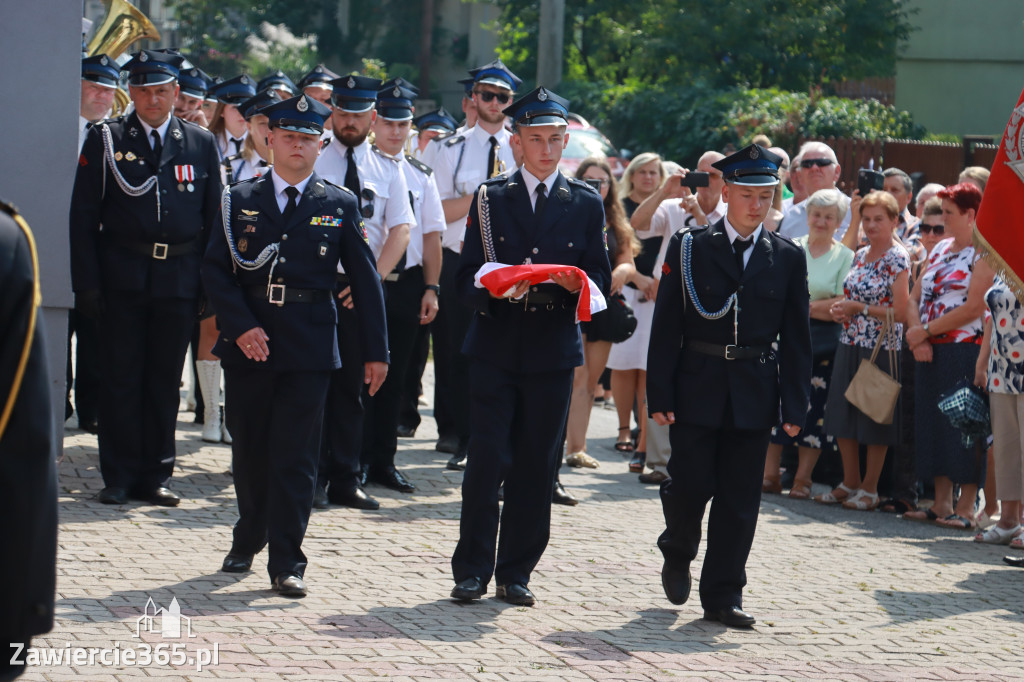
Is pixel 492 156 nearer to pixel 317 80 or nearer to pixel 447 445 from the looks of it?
pixel 317 80

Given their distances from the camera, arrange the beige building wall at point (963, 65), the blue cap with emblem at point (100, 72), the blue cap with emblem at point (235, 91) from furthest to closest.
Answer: the beige building wall at point (963, 65), the blue cap with emblem at point (235, 91), the blue cap with emblem at point (100, 72)

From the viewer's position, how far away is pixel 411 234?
30.1 feet

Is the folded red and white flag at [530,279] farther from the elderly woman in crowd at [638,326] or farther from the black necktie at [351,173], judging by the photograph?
the elderly woman in crowd at [638,326]

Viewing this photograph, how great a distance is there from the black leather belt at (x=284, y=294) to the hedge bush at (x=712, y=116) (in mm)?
14119

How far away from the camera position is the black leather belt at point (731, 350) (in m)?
6.72

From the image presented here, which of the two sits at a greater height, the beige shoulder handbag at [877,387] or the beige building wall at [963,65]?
the beige building wall at [963,65]

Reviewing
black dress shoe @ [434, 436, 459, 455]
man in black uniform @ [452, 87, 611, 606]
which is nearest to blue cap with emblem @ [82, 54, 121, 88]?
black dress shoe @ [434, 436, 459, 455]

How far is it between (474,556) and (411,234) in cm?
301

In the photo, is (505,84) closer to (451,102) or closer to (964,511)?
(964,511)

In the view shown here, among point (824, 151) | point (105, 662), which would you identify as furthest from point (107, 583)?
point (824, 151)

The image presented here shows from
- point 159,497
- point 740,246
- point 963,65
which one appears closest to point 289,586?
point 159,497

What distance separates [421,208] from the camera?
925cm

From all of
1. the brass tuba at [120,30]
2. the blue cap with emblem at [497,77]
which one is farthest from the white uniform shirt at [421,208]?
the brass tuba at [120,30]

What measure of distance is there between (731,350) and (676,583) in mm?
1127
